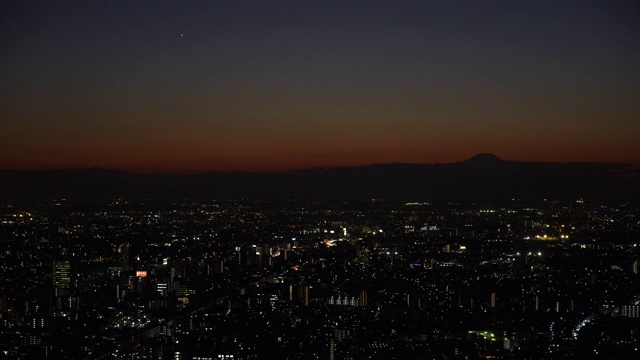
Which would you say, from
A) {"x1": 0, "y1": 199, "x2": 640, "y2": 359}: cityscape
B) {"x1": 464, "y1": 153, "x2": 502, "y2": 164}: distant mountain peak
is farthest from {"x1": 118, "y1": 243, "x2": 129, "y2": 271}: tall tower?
{"x1": 464, "y1": 153, "x2": 502, "y2": 164}: distant mountain peak

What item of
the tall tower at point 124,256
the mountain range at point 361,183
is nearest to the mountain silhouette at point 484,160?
the mountain range at point 361,183

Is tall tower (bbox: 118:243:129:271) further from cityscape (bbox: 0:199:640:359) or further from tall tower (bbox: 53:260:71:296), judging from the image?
tall tower (bbox: 53:260:71:296)

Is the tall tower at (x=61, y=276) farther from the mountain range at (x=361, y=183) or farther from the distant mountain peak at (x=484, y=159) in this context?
the distant mountain peak at (x=484, y=159)

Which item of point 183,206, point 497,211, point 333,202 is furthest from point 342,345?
point 333,202

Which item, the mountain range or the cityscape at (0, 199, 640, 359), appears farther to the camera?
the mountain range

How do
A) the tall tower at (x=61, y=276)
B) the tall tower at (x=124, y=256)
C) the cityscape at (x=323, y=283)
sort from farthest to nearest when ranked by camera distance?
1. the tall tower at (x=124, y=256)
2. the tall tower at (x=61, y=276)
3. the cityscape at (x=323, y=283)
